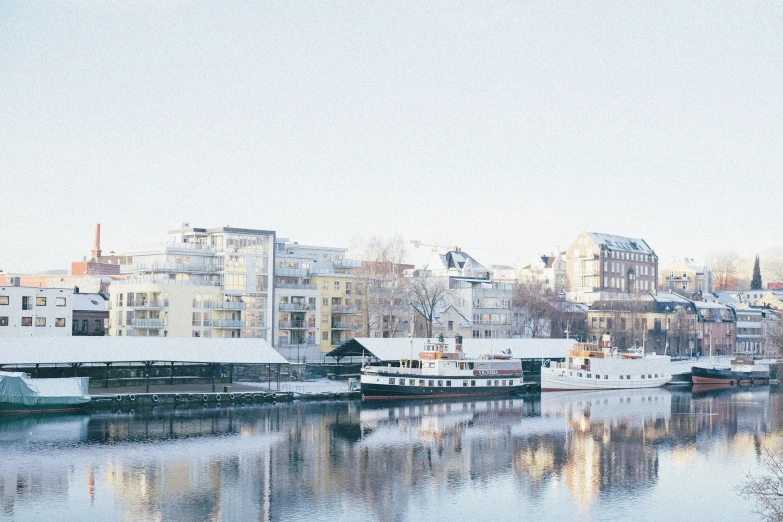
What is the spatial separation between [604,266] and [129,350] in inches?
3930

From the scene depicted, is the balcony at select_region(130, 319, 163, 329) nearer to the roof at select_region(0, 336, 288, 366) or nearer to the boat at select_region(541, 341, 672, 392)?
the roof at select_region(0, 336, 288, 366)

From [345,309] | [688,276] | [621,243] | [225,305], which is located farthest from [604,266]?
[225,305]

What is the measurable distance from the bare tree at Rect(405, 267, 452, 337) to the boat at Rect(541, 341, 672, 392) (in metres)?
12.5

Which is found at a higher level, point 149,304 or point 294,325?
point 149,304

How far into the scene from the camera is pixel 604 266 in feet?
502

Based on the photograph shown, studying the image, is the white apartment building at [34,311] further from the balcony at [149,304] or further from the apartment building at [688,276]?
the apartment building at [688,276]

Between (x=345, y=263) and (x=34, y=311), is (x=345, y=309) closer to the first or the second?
(x=345, y=263)

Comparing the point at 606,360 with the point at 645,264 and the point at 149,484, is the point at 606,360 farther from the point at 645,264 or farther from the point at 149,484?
the point at 645,264

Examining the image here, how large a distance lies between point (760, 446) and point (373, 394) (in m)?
28.9

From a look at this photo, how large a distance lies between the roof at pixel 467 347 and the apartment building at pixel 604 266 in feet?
180

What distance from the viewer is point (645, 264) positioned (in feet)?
532

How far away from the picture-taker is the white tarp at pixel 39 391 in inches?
2351

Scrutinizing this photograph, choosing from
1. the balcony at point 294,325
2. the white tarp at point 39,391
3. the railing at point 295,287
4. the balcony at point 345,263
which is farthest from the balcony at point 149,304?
the white tarp at point 39,391

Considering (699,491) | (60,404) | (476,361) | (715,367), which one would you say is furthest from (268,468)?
(715,367)
